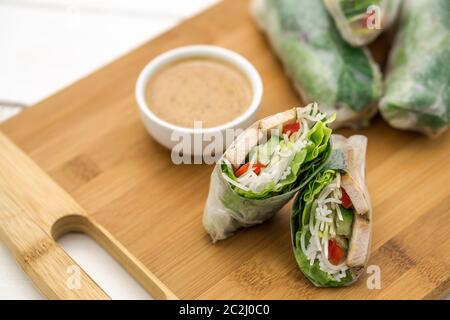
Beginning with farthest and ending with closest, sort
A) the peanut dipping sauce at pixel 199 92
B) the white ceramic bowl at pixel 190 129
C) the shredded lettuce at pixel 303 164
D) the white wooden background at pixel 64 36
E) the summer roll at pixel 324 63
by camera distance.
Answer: the white wooden background at pixel 64 36 < the summer roll at pixel 324 63 < the peanut dipping sauce at pixel 199 92 < the white ceramic bowl at pixel 190 129 < the shredded lettuce at pixel 303 164

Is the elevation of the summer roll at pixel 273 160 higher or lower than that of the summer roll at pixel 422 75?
higher

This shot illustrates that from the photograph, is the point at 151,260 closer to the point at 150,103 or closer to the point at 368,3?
the point at 150,103

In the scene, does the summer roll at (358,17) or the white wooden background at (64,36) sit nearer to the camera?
the summer roll at (358,17)

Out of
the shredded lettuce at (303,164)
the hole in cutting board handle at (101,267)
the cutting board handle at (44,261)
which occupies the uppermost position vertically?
the shredded lettuce at (303,164)

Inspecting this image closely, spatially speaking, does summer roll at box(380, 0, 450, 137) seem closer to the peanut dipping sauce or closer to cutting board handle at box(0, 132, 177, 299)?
the peanut dipping sauce

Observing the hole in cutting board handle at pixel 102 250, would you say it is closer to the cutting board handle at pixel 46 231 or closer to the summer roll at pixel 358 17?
the cutting board handle at pixel 46 231

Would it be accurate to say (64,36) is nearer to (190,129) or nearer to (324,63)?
(190,129)

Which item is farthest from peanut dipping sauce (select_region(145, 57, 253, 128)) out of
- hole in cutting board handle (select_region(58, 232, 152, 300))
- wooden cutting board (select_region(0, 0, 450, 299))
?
hole in cutting board handle (select_region(58, 232, 152, 300))

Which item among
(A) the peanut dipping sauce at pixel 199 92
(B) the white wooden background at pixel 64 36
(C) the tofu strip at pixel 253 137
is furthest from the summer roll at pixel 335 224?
(B) the white wooden background at pixel 64 36

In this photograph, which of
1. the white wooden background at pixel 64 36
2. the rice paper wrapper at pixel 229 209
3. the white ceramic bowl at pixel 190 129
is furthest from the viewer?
the white wooden background at pixel 64 36
